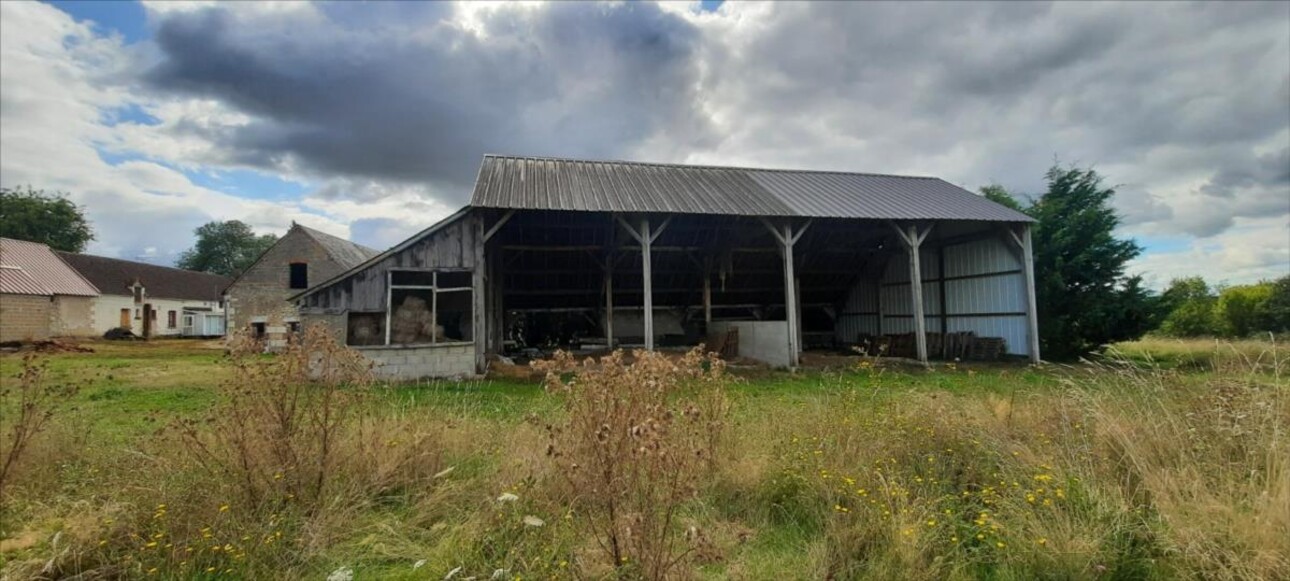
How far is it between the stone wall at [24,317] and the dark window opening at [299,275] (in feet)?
35.0

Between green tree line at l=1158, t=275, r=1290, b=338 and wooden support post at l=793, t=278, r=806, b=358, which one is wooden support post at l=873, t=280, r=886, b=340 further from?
green tree line at l=1158, t=275, r=1290, b=338

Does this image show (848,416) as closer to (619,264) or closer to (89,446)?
(89,446)

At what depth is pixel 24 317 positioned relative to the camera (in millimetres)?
26359

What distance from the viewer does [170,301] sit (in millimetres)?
38719

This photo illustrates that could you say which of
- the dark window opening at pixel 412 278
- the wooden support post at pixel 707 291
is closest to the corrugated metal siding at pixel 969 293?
the wooden support post at pixel 707 291

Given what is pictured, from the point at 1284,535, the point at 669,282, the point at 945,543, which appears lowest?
the point at 945,543

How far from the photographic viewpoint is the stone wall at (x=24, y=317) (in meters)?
25.5

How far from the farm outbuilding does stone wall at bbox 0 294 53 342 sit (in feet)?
81.5

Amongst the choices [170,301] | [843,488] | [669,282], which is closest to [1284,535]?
[843,488]

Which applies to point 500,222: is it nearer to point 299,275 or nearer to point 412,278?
point 412,278

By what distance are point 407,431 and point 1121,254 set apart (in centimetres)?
2033

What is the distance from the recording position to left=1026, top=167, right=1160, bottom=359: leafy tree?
1655 cm

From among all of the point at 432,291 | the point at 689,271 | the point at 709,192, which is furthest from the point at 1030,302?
the point at 432,291

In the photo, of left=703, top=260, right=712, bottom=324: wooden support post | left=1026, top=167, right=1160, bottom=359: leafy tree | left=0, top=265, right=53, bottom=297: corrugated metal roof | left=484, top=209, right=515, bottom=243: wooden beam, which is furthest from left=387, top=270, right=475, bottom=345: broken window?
left=0, top=265, right=53, bottom=297: corrugated metal roof
